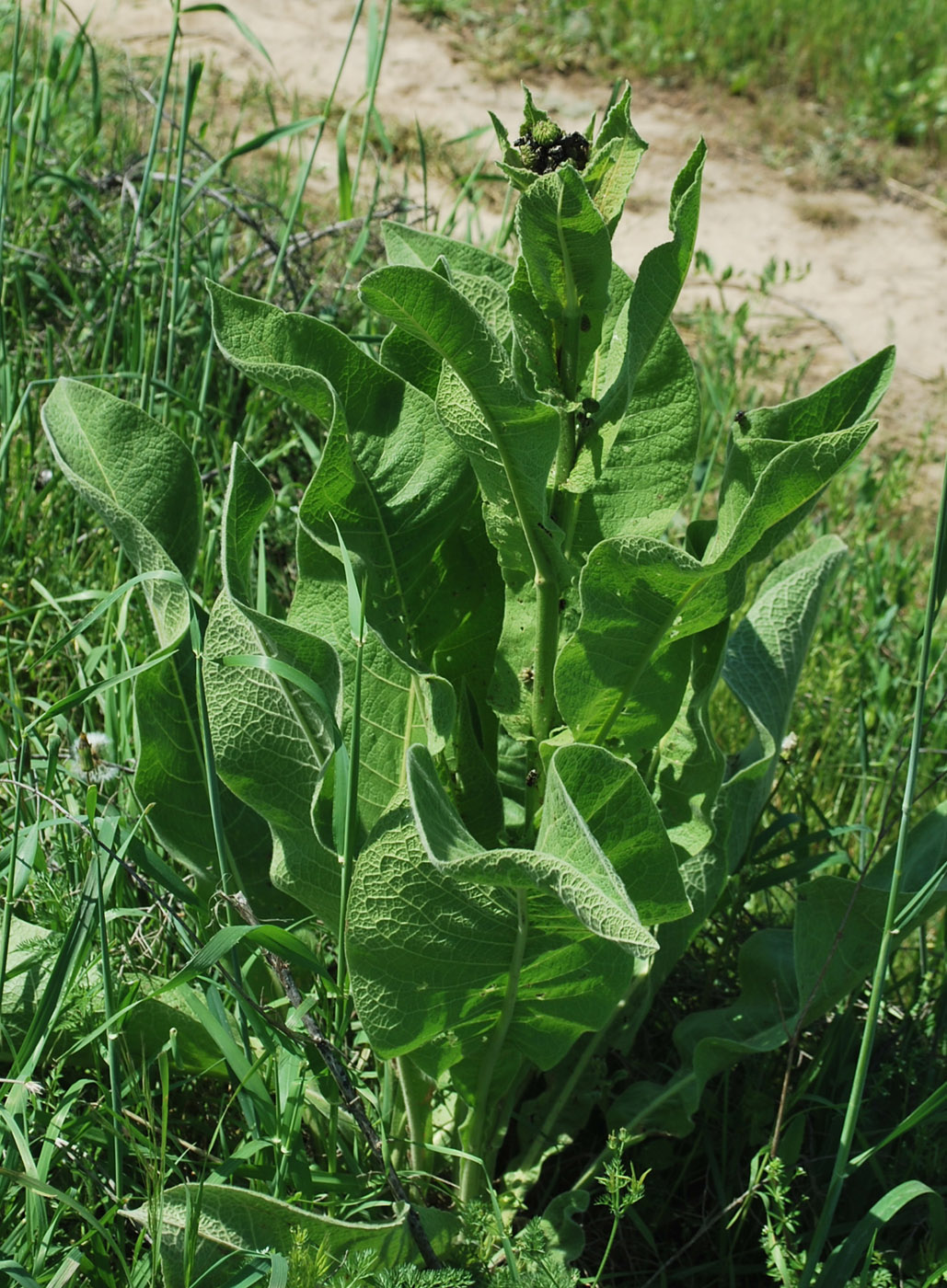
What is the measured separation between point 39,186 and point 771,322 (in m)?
2.26

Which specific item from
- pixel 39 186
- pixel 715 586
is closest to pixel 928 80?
pixel 39 186

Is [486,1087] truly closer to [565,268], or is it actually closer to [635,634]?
[635,634]

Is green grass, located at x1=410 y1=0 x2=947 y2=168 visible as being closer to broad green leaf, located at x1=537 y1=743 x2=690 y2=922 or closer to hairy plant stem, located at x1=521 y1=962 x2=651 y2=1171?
hairy plant stem, located at x1=521 y1=962 x2=651 y2=1171

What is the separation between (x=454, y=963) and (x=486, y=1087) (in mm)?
208

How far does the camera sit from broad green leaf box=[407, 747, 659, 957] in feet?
3.22

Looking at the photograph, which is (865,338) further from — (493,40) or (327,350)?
(327,350)

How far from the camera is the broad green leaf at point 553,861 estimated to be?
983 mm

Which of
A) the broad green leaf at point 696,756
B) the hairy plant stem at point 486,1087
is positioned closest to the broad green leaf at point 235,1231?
the hairy plant stem at point 486,1087

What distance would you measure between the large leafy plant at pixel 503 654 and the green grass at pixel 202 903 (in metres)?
0.11

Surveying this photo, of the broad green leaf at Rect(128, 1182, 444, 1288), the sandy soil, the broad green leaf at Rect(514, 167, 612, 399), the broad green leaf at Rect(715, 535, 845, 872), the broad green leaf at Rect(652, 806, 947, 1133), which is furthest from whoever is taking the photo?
the sandy soil

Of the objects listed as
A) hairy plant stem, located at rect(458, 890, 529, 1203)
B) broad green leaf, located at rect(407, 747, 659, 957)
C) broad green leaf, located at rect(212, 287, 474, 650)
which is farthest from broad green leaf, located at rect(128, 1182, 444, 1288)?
broad green leaf, located at rect(212, 287, 474, 650)

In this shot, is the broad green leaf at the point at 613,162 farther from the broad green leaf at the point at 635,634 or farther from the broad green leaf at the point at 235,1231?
the broad green leaf at the point at 235,1231

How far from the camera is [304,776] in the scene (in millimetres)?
1358

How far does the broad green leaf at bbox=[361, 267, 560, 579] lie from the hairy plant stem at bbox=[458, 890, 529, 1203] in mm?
375
